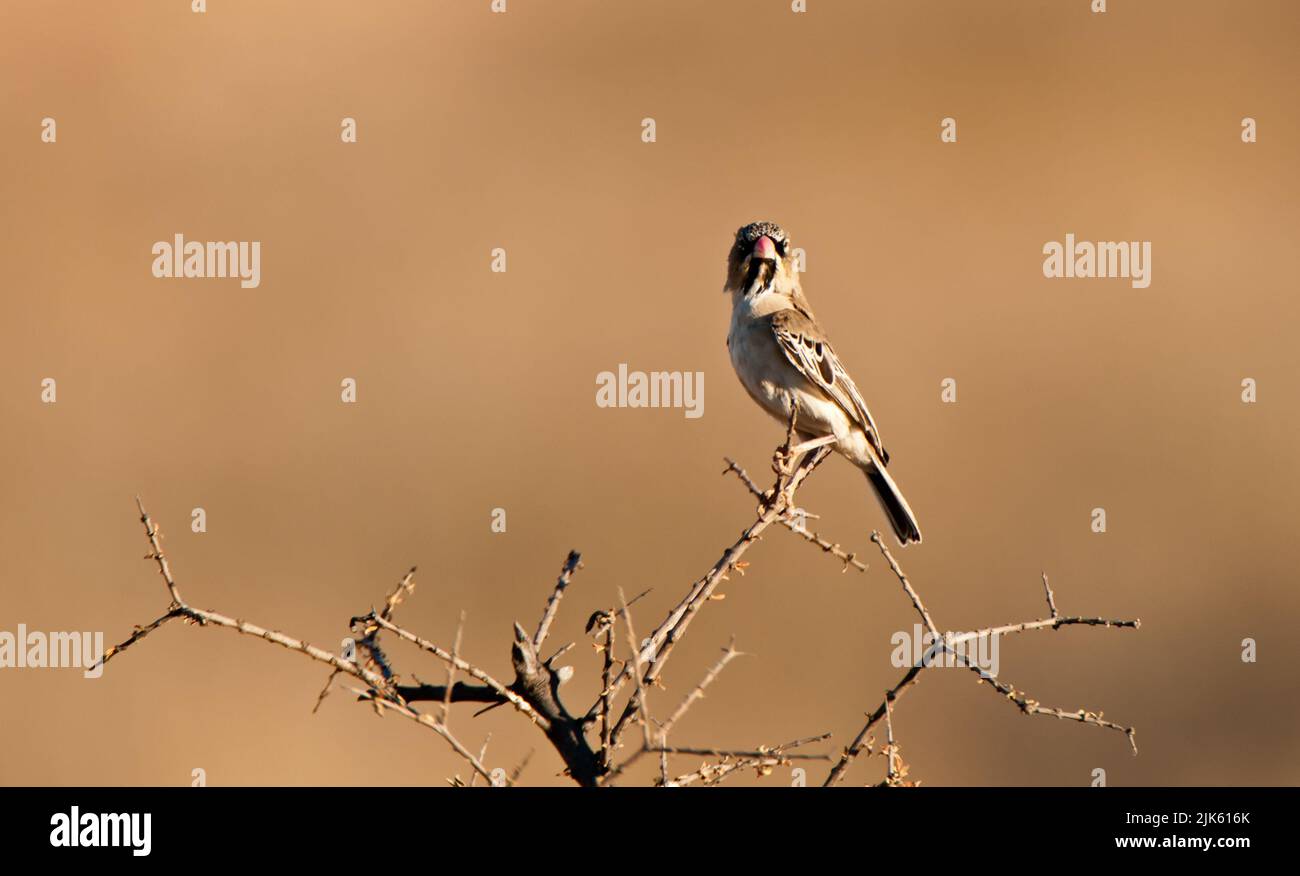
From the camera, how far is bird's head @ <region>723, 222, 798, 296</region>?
6.05 metres

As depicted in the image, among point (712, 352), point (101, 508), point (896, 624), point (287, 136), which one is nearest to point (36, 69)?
point (287, 136)

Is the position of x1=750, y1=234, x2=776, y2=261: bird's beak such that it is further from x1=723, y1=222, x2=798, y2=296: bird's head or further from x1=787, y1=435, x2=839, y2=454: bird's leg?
x1=787, y1=435, x2=839, y2=454: bird's leg

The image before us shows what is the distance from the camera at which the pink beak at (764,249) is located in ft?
19.7

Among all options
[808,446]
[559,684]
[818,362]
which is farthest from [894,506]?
[559,684]

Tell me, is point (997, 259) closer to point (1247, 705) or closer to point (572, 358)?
point (572, 358)

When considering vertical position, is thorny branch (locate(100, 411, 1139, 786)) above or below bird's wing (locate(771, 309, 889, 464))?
below

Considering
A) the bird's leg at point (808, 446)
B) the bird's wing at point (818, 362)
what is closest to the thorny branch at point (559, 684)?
the bird's leg at point (808, 446)

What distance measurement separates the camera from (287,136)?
1612 centimetres

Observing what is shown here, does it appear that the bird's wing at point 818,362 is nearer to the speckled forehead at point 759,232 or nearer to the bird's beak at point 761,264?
the bird's beak at point 761,264

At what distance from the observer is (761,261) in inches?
238

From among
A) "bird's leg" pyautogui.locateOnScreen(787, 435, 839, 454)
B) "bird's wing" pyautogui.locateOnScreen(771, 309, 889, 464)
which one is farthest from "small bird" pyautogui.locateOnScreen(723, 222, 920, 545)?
"bird's leg" pyautogui.locateOnScreen(787, 435, 839, 454)

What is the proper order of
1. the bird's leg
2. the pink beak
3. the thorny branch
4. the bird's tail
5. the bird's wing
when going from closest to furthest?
the thorny branch, the bird's leg, the bird's wing, the bird's tail, the pink beak

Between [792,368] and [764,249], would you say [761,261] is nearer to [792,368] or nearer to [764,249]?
[764,249]

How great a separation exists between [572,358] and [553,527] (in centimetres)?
223
